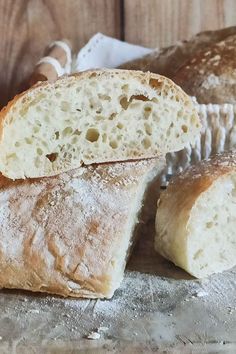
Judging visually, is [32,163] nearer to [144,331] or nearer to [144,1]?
[144,331]

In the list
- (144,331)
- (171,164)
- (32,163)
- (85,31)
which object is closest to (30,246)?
(32,163)

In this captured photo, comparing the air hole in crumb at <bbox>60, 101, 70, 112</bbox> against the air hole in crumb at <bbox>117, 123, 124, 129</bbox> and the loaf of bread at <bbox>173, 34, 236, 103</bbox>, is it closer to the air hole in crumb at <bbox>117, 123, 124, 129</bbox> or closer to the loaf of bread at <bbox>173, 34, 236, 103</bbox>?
the air hole in crumb at <bbox>117, 123, 124, 129</bbox>

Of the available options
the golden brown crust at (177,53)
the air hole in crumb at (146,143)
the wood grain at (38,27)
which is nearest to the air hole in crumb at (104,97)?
the air hole in crumb at (146,143)

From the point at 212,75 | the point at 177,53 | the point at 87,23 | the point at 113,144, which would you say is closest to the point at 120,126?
the point at 113,144

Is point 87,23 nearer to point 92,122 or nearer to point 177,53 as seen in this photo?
point 177,53

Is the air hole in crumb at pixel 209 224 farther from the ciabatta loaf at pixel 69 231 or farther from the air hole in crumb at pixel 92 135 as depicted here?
the air hole in crumb at pixel 92 135
